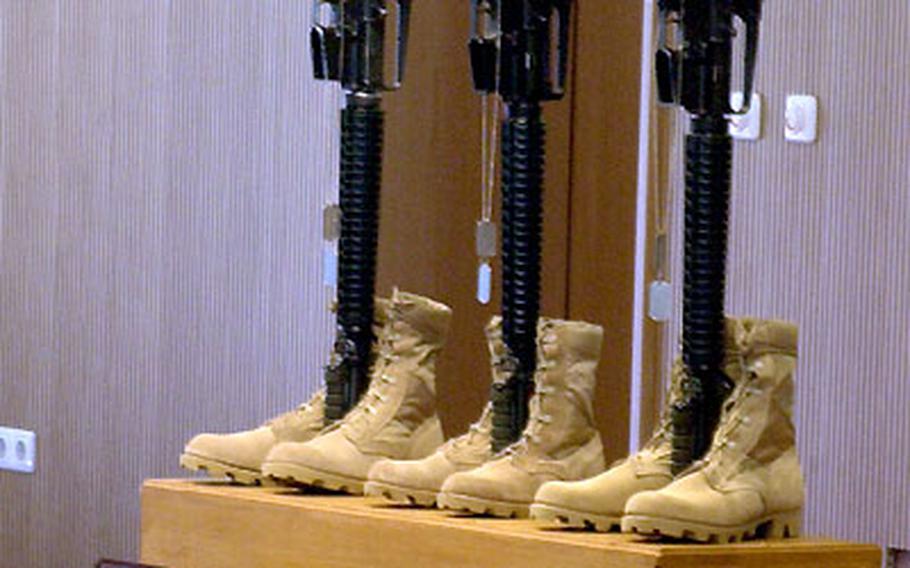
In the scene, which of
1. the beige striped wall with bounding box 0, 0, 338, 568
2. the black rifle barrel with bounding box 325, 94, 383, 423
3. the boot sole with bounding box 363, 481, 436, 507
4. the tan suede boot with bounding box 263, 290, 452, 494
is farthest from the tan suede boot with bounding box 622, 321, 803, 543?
the beige striped wall with bounding box 0, 0, 338, 568

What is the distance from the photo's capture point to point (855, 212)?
3.56m

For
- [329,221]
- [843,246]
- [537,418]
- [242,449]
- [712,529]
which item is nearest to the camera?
[712,529]

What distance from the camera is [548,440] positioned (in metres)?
2.58

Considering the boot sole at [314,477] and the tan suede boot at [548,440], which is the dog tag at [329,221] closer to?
the boot sole at [314,477]

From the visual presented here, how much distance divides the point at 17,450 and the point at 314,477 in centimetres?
221

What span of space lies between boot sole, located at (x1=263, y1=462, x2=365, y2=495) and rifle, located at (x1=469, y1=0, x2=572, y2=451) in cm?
27

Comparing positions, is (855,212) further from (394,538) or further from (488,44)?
(394,538)

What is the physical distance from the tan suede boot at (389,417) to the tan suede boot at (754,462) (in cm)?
50

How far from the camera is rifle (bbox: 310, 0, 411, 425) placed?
9.58 feet

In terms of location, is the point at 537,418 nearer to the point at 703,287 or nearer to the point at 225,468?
the point at 703,287

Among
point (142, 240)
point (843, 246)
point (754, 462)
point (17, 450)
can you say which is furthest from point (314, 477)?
point (17, 450)

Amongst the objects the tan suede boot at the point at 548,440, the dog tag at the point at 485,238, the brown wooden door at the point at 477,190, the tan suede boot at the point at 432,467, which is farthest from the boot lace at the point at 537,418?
the brown wooden door at the point at 477,190

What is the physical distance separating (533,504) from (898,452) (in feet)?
3.94

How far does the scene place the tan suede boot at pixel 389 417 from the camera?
2768 mm
